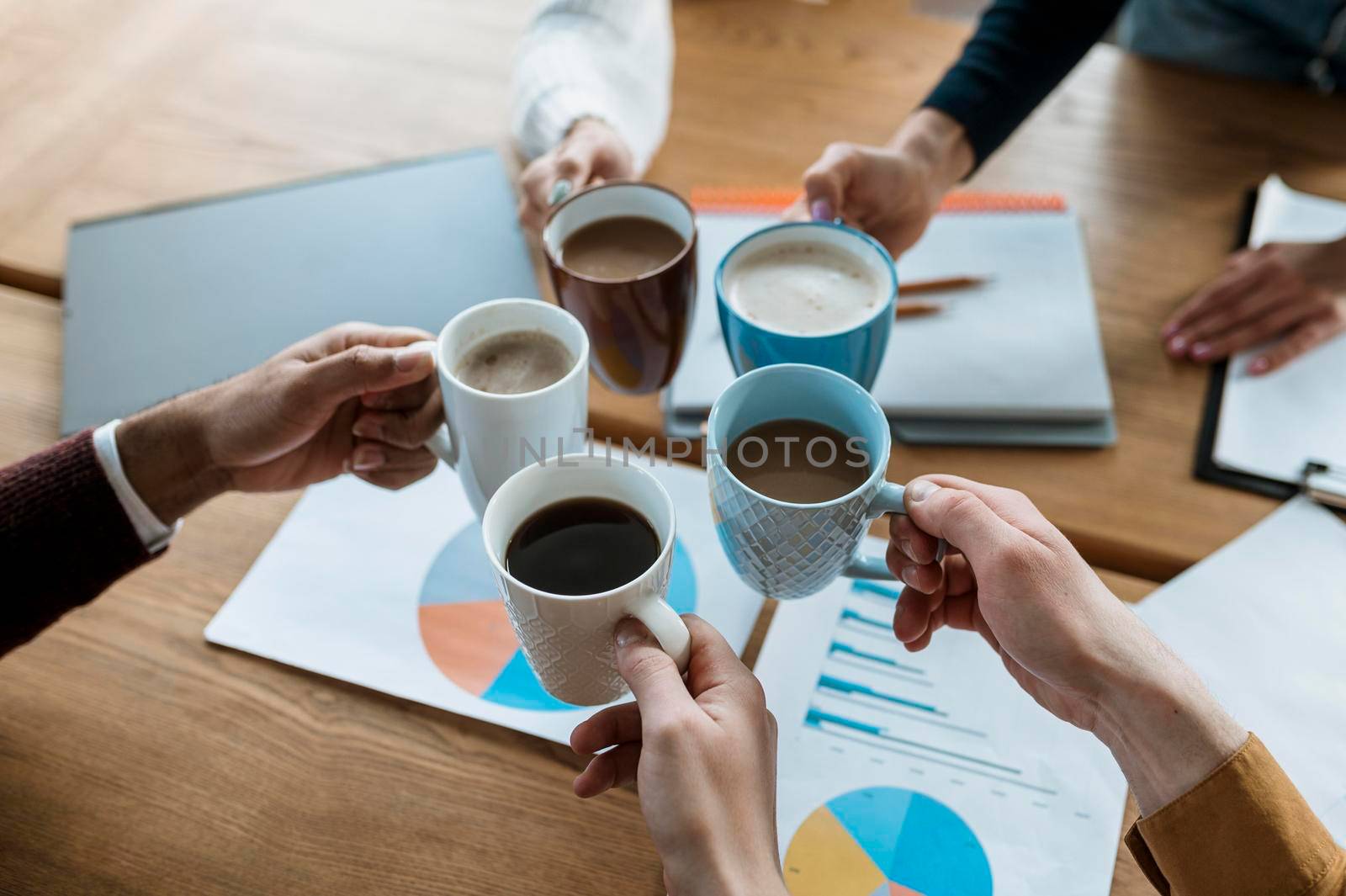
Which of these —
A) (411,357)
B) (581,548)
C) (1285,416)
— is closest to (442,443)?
(411,357)

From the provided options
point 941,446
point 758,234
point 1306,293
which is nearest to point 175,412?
point 758,234

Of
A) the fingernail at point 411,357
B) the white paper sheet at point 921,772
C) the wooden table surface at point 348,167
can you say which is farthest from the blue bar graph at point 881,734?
the fingernail at point 411,357

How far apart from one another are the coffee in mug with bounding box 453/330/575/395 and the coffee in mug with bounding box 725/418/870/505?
0.17 m

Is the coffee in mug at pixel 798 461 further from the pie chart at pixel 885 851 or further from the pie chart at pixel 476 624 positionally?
the pie chart at pixel 885 851

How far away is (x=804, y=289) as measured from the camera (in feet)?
2.95

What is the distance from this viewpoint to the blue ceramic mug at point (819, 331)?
77 centimetres

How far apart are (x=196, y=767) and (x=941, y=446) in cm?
73

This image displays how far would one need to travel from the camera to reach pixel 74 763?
78cm

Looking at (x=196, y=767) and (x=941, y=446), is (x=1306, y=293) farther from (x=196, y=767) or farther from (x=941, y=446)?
(x=196, y=767)

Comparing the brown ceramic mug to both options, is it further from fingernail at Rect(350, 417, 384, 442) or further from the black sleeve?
the black sleeve

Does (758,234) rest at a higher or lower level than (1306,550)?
higher

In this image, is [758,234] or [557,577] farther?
[758,234]

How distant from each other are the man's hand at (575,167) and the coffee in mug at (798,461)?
0.45 meters

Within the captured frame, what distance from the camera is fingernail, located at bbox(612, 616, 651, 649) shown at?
2.08 feet
